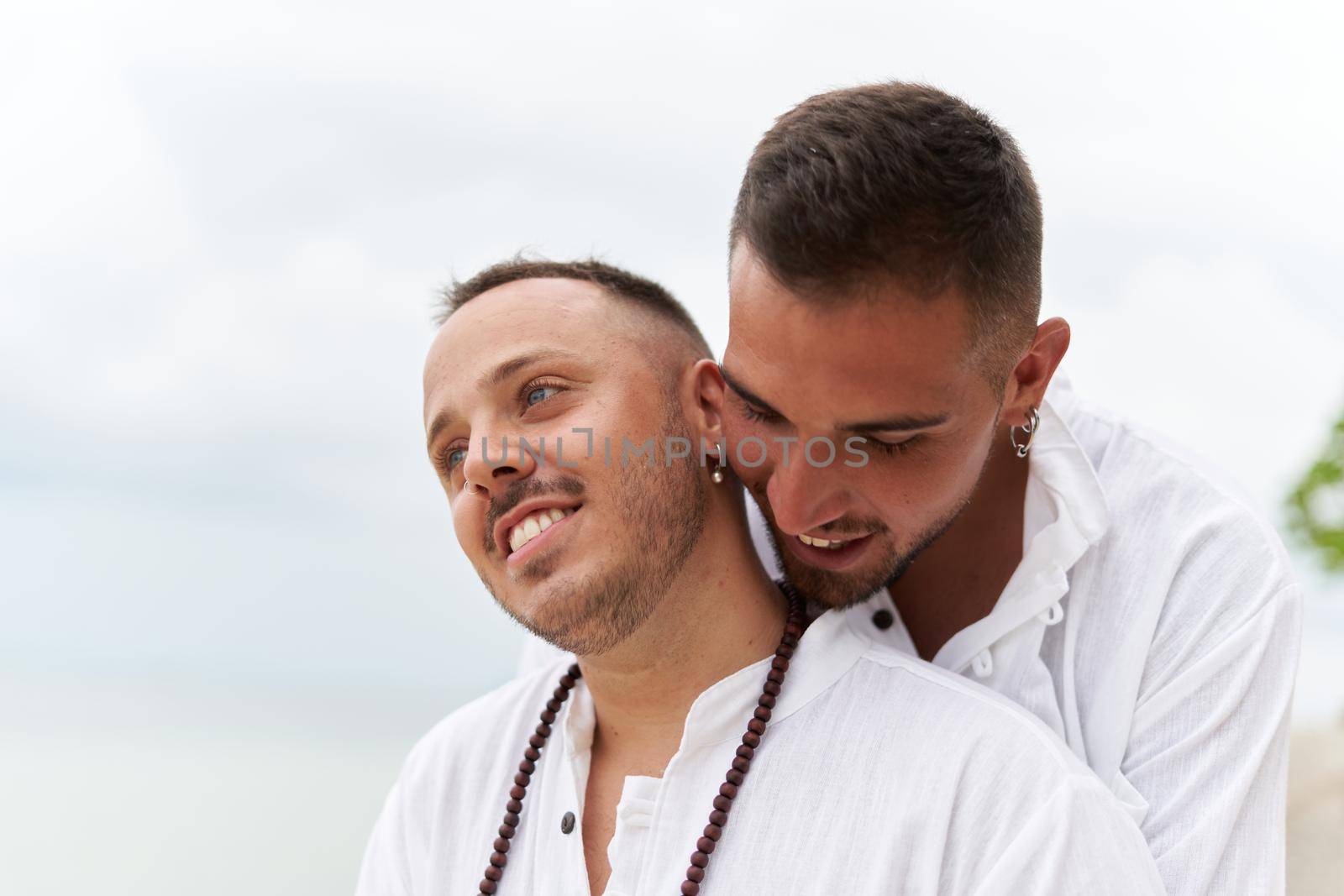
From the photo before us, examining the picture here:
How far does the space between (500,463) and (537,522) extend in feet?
0.44

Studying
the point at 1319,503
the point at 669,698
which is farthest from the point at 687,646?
the point at 1319,503

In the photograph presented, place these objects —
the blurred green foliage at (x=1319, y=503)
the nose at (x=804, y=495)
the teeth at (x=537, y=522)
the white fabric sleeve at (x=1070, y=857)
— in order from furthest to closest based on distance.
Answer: the blurred green foliage at (x=1319, y=503)
the teeth at (x=537, y=522)
the nose at (x=804, y=495)
the white fabric sleeve at (x=1070, y=857)

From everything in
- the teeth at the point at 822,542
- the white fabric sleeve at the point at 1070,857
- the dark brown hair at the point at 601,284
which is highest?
the dark brown hair at the point at 601,284

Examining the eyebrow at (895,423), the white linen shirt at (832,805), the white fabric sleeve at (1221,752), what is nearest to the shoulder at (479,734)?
the white linen shirt at (832,805)

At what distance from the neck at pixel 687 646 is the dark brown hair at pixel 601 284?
423 millimetres

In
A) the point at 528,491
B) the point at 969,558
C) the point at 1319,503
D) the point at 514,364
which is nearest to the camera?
the point at 528,491

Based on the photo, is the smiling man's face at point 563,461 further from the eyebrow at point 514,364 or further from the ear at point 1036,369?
the ear at point 1036,369

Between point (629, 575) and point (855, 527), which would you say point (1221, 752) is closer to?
point (855, 527)

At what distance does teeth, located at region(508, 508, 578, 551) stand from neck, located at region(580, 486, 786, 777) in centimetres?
26

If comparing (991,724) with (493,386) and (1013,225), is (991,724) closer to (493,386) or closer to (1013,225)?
(1013,225)

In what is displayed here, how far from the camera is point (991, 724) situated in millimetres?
2277

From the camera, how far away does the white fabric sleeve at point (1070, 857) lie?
6.70ft

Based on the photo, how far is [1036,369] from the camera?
249 centimetres

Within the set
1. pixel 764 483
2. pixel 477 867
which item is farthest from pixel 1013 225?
pixel 477 867
